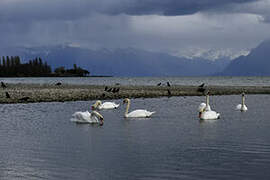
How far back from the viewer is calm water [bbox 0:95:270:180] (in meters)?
12.3

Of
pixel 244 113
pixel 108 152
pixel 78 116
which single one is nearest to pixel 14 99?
pixel 78 116

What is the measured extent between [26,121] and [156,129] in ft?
25.2

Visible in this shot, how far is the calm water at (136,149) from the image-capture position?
12344mm

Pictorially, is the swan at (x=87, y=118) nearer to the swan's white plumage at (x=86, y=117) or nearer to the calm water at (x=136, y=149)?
the swan's white plumage at (x=86, y=117)

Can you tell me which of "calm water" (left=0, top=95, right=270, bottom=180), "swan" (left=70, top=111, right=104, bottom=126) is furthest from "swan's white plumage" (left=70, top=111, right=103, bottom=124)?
"calm water" (left=0, top=95, right=270, bottom=180)

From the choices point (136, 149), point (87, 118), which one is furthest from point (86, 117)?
point (136, 149)

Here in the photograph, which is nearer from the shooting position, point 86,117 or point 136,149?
point 136,149

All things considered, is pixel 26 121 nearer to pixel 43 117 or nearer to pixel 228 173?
pixel 43 117

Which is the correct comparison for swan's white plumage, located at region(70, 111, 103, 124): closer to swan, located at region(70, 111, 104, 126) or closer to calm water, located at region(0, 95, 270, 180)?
swan, located at region(70, 111, 104, 126)

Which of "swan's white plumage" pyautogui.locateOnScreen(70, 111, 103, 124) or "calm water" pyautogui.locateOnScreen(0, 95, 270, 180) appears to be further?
"swan's white plumage" pyautogui.locateOnScreen(70, 111, 103, 124)

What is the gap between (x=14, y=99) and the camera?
125ft

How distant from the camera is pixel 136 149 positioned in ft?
51.2

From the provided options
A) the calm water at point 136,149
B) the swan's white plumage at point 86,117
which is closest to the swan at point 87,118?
the swan's white plumage at point 86,117

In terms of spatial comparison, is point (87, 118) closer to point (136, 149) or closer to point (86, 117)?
point (86, 117)
